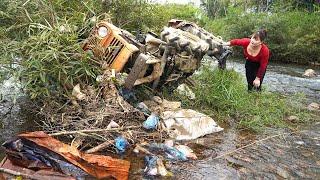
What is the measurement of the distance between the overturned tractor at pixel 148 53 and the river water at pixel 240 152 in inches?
41.3

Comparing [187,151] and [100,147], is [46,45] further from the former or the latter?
[187,151]

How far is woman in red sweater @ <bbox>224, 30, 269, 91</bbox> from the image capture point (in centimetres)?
740

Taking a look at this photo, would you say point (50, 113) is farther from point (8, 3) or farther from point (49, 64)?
point (8, 3)

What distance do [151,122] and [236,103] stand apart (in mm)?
1928

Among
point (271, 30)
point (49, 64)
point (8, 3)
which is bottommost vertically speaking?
point (271, 30)

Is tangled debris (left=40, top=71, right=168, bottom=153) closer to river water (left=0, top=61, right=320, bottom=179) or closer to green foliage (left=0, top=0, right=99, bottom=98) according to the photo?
green foliage (left=0, top=0, right=99, bottom=98)

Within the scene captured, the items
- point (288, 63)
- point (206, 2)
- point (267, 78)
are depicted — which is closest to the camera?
point (267, 78)

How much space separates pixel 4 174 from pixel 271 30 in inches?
572

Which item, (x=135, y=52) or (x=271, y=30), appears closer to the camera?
(x=135, y=52)

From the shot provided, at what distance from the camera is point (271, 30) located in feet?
55.8

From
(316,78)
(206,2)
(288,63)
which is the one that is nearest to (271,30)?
(288,63)

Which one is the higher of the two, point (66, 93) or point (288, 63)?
point (66, 93)

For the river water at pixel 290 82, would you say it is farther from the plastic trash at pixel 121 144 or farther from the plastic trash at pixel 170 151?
the plastic trash at pixel 121 144

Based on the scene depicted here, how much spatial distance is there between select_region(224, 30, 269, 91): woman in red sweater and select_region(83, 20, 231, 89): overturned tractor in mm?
1420
